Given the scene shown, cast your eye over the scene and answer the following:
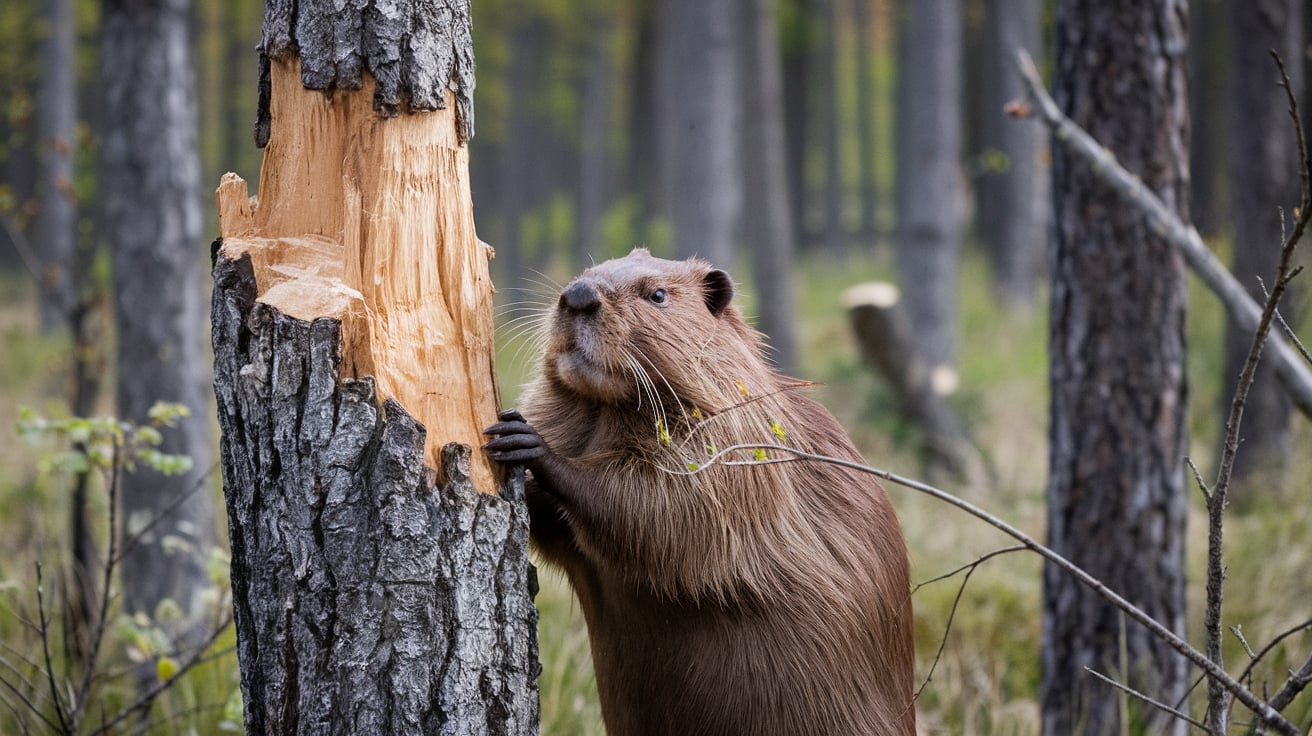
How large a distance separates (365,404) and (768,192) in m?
9.21

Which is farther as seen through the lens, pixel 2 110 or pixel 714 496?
pixel 2 110

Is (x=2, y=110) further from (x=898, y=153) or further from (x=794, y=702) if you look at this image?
(x=898, y=153)

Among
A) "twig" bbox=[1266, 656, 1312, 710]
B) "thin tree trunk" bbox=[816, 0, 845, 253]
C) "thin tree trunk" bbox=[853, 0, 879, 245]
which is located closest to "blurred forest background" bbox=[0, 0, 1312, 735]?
"thin tree trunk" bbox=[816, 0, 845, 253]

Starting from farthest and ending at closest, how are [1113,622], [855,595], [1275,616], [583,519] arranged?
1. [1275,616]
2. [1113,622]
3. [855,595]
4. [583,519]

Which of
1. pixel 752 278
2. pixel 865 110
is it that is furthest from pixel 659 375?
pixel 865 110

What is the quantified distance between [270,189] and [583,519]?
1009 mm

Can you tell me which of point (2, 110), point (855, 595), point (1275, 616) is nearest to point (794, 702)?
point (855, 595)

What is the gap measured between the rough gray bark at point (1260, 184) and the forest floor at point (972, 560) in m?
0.25

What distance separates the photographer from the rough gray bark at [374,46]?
2.18 meters

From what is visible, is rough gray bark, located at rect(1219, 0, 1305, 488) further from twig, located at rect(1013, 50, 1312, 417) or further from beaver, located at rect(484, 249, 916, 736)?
beaver, located at rect(484, 249, 916, 736)

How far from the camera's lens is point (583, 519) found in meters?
2.50

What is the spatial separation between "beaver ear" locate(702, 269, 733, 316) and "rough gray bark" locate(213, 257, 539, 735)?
1.02 meters

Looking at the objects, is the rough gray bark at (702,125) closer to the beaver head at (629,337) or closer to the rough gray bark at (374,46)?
the beaver head at (629,337)

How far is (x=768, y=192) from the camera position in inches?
431
